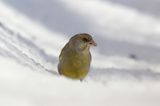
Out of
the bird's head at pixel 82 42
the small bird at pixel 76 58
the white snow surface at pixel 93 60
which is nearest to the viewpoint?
the white snow surface at pixel 93 60

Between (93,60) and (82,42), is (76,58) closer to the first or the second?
(82,42)

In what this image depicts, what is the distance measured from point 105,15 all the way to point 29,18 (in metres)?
1.67

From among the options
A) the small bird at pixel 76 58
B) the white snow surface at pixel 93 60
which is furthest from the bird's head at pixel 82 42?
the white snow surface at pixel 93 60

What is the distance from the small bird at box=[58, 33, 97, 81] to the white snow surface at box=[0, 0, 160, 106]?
18 centimetres

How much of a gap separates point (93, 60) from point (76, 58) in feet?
9.24

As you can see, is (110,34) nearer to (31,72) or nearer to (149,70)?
(149,70)

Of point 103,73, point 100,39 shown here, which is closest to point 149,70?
point 103,73

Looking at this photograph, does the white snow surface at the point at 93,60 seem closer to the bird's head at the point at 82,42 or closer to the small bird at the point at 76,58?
the small bird at the point at 76,58

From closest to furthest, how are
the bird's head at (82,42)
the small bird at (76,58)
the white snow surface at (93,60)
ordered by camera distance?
the white snow surface at (93,60), the small bird at (76,58), the bird's head at (82,42)

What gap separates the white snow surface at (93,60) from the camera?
546 cm

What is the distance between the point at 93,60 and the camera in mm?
11656

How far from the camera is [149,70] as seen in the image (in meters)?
11.1

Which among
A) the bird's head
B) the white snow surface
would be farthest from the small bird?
the white snow surface

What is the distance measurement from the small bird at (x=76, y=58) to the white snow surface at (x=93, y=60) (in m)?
0.18
